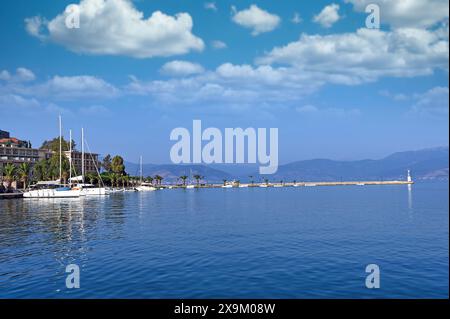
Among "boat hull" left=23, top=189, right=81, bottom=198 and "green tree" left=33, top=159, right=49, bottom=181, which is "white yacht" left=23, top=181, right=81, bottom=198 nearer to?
"boat hull" left=23, top=189, right=81, bottom=198

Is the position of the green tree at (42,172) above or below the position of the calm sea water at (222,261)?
above

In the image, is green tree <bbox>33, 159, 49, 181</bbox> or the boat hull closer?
the boat hull

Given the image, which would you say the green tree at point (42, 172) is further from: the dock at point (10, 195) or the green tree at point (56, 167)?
the dock at point (10, 195)

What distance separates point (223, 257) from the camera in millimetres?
29281

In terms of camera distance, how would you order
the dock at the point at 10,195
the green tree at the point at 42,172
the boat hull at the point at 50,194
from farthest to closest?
the green tree at the point at 42,172 → the dock at the point at 10,195 → the boat hull at the point at 50,194

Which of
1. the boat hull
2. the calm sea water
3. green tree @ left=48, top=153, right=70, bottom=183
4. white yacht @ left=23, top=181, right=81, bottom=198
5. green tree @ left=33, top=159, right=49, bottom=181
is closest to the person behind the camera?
the calm sea water

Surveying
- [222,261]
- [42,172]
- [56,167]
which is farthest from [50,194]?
[222,261]

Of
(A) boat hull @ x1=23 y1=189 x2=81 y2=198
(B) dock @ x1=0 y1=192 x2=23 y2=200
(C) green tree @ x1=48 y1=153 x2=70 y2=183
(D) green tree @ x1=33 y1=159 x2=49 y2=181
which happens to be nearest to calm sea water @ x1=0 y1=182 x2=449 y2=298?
(A) boat hull @ x1=23 y1=189 x2=81 y2=198

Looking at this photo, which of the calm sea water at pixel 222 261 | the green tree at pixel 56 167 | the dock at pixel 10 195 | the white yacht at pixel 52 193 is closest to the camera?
the calm sea water at pixel 222 261

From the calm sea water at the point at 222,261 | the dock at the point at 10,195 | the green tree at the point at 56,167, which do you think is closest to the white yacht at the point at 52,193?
the dock at the point at 10,195

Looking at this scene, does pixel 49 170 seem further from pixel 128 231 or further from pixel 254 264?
pixel 254 264

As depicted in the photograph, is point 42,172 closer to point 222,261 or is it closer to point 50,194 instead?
point 50,194

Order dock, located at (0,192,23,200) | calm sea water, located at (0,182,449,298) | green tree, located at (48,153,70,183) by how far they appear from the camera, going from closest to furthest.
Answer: calm sea water, located at (0,182,449,298)
dock, located at (0,192,23,200)
green tree, located at (48,153,70,183)
